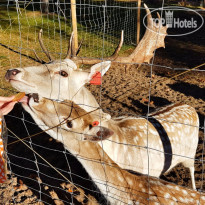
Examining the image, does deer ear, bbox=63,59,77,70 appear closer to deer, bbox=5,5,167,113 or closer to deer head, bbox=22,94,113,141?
deer, bbox=5,5,167,113

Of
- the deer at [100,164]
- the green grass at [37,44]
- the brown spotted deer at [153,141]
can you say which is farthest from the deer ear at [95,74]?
the green grass at [37,44]

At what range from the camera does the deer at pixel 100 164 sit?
2.21 meters

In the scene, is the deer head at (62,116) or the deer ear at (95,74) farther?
the deer ear at (95,74)

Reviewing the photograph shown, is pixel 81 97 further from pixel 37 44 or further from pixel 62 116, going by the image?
pixel 37 44

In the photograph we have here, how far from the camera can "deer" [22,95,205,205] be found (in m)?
2.21

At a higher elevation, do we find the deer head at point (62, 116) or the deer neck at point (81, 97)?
the deer head at point (62, 116)

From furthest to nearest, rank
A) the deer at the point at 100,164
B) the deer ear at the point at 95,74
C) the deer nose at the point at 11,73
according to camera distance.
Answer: the deer ear at the point at 95,74 < the deer nose at the point at 11,73 < the deer at the point at 100,164

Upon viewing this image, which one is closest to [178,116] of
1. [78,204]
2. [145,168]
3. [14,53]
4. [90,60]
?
[145,168]

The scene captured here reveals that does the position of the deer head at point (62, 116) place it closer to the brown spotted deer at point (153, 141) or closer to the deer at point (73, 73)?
the brown spotted deer at point (153, 141)

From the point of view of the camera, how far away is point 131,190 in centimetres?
222

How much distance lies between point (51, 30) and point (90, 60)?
24.7 feet

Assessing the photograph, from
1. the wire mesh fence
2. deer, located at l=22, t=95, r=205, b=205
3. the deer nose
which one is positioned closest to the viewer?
deer, located at l=22, t=95, r=205, b=205

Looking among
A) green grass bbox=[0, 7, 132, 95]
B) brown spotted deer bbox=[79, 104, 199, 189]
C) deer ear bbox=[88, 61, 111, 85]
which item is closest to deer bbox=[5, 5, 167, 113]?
deer ear bbox=[88, 61, 111, 85]

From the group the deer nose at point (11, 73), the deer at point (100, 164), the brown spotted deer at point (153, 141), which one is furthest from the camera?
the brown spotted deer at point (153, 141)
